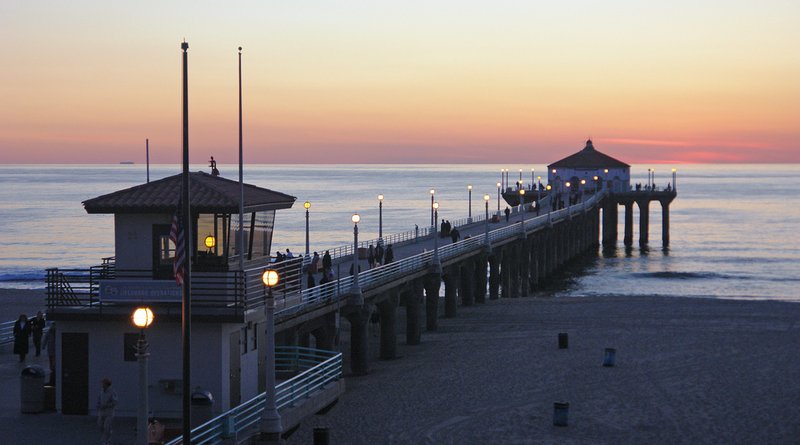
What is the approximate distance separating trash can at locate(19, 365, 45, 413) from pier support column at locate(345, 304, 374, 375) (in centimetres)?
1146

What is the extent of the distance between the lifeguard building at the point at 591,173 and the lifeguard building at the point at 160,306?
97.9m

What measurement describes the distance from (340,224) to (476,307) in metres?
77.1

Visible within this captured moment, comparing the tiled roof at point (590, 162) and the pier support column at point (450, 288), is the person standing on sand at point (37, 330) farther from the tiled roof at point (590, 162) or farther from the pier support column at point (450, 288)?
the tiled roof at point (590, 162)

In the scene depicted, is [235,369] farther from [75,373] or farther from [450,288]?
[450,288]

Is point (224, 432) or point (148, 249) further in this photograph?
point (148, 249)

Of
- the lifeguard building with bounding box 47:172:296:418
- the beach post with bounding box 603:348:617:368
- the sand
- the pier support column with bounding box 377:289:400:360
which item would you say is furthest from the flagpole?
the pier support column with bounding box 377:289:400:360

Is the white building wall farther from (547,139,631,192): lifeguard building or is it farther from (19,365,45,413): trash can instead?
(547,139,631,192): lifeguard building

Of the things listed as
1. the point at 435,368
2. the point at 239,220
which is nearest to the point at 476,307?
the point at 435,368

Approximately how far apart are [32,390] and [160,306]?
247cm

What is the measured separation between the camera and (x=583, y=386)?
27.1 m

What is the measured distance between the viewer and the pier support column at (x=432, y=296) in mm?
37969

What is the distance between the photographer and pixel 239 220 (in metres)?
18.2

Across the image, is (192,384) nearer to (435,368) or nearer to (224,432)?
(224,432)

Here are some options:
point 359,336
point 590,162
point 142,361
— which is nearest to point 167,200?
point 142,361
